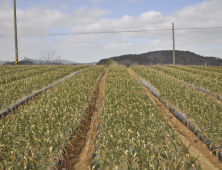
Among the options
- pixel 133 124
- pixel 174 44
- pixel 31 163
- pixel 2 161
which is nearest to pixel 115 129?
pixel 133 124

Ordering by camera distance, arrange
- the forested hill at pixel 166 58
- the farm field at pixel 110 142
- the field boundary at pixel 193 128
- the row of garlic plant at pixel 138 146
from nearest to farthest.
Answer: the row of garlic plant at pixel 138 146 < the farm field at pixel 110 142 < the field boundary at pixel 193 128 < the forested hill at pixel 166 58

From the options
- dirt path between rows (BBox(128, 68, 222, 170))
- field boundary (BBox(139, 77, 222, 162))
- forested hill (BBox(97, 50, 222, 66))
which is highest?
forested hill (BBox(97, 50, 222, 66))

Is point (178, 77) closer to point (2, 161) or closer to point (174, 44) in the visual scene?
point (2, 161)

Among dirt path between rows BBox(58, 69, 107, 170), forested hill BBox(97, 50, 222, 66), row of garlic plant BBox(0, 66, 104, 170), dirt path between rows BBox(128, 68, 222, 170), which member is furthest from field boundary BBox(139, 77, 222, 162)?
forested hill BBox(97, 50, 222, 66)

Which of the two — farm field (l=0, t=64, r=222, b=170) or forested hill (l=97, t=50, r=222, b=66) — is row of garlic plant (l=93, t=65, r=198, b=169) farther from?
forested hill (l=97, t=50, r=222, b=66)

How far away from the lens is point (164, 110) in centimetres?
877

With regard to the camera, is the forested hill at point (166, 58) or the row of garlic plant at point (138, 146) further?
the forested hill at point (166, 58)

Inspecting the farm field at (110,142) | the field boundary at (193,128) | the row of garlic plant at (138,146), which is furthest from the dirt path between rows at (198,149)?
the row of garlic plant at (138,146)

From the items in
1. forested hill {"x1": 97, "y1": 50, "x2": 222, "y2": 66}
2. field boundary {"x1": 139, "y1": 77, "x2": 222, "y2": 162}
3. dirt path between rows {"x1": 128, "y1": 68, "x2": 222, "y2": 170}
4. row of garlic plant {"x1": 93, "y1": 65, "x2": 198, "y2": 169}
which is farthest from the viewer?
forested hill {"x1": 97, "y1": 50, "x2": 222, "y2": 66}

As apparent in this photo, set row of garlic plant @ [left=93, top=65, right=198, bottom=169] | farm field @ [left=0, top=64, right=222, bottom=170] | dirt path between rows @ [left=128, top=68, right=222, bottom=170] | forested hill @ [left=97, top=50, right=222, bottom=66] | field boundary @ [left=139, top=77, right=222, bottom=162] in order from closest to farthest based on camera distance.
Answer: row of garlic plant @ [left=93, top=65, right=198, bottom=169], farm field @ [left=0, top=64, right=222, bottom=170], dirt path between rows @ [left=128, top=68, right=222, bottom=170], field boundary @ [left=139, top=77, right=222, bottom=162], forested hill @ [left=97, top=50, right=222, bottom=66]

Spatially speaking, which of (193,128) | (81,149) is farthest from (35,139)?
(193,128)

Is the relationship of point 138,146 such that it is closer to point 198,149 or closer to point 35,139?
point 198,149

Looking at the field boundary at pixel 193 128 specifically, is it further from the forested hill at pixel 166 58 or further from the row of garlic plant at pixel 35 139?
the forested hill at pixel 166 58

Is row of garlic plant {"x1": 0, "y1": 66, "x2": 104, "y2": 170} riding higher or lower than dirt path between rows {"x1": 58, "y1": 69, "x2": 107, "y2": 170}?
higher
